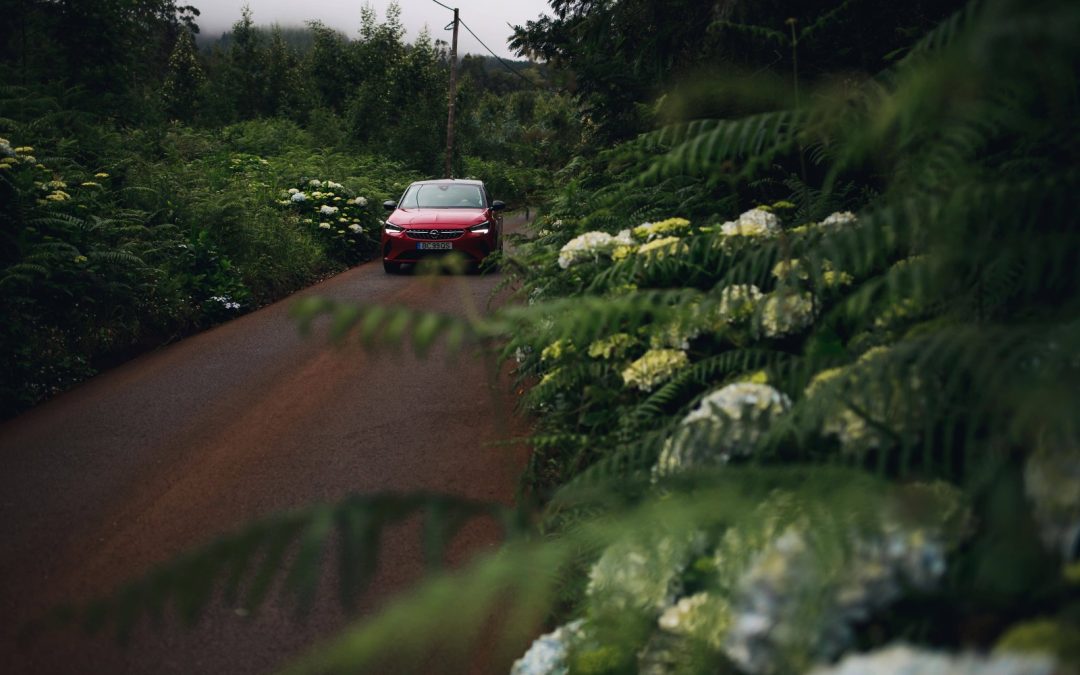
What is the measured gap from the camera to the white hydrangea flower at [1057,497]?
116 cm

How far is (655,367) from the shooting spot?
304 cm

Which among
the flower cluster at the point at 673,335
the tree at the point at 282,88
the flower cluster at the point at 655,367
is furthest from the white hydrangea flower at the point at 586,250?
the tree at the point at 282,88

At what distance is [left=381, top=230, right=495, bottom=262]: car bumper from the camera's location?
14672mm

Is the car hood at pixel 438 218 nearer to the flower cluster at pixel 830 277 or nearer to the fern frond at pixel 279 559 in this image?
the flower cluster at pixel 830 277

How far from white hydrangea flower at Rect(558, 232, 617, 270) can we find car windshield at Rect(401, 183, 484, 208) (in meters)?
11.9

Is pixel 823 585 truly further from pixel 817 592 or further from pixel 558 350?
pixel 558 350

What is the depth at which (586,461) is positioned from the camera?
359 cm

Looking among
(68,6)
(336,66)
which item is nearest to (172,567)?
(68,6)

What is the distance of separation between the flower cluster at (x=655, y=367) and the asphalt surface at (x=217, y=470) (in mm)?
863

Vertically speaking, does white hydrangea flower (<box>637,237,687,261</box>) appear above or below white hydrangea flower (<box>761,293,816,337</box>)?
above

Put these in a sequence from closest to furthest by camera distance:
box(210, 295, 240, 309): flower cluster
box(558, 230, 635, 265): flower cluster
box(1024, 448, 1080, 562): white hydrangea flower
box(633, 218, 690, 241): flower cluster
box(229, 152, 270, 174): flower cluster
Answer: box(1024, 448, 1080, 562): white hydrangea flower, box(633, 218, 690, 241): flower cluster, box(558, 230, 635, 265): flower cluster, box(210, 295, 240, 309): flower cluster, box(229, 152, 270, 174): flower cluster

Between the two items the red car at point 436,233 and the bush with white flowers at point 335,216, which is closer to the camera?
the red car at point 436,233

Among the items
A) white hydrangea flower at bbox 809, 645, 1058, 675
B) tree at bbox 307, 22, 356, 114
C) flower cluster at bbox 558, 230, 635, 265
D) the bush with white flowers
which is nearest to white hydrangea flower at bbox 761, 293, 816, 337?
flower cluster at bbox 558, 230, 635, 265

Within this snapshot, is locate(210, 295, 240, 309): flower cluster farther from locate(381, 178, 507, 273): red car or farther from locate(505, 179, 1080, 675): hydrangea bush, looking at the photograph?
locate(505, 179, 1080, 675): hydrangea bush
